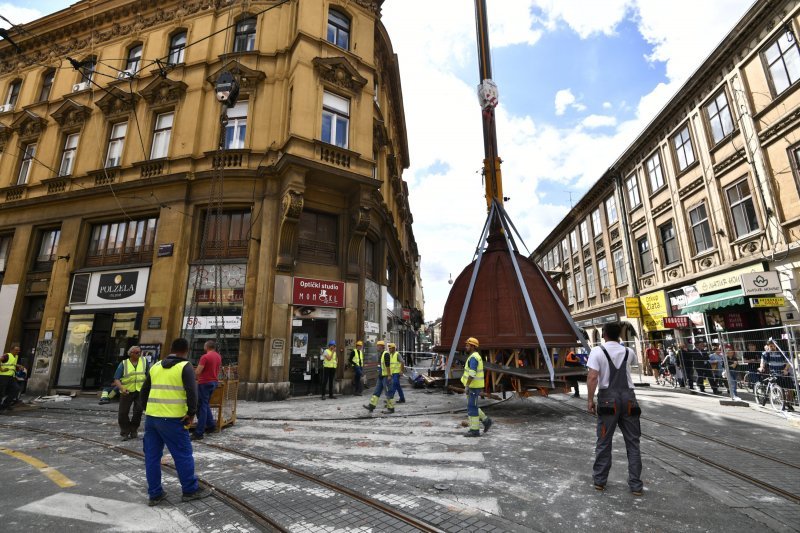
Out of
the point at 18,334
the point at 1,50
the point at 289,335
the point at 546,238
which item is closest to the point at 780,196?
the point at 289,335

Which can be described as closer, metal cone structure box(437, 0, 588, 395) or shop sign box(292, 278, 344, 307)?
metal cone structure box(437, 0, 588, 395)

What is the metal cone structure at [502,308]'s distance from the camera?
870 cm

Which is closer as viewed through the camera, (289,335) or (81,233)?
(289,335)

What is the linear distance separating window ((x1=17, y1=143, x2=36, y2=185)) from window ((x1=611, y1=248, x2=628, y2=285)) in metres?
32.4

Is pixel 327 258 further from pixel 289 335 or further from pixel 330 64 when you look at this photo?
pixel 330 64

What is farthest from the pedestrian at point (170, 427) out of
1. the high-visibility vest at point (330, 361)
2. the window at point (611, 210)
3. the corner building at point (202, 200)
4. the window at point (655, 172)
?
the window at point (611, 210)

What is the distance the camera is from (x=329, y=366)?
11875 mm

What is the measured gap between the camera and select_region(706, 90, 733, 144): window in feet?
52.2

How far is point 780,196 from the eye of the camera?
1341 cm

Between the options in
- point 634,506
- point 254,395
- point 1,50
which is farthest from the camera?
point 1,50

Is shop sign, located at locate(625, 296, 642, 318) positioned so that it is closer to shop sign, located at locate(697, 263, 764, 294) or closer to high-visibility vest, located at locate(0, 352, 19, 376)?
shop sign, located at locate(697, 263, 764, 294)

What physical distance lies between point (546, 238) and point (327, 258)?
31184 mm

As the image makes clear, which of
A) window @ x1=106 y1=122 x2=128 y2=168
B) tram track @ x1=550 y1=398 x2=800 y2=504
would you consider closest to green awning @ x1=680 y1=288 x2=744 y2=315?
tram track @ x1=550 y1=398 x2=800 y2=504

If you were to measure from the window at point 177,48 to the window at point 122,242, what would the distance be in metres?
7.12
